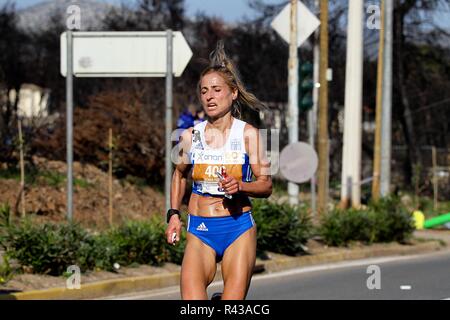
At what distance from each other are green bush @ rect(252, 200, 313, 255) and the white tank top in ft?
28.5

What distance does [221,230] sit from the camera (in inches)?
253

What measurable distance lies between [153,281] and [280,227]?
3.25 m

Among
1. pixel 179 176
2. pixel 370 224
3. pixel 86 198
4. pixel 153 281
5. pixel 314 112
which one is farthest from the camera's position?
pixel 314 112

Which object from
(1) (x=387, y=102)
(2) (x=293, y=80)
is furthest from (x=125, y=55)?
(1) (x=387, y=102)

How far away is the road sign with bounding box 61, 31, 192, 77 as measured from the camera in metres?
14.2

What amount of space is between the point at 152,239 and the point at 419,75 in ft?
96.3

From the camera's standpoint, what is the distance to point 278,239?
1571 centimetres

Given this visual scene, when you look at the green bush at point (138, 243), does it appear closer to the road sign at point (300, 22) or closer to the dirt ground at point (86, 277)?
the dirt ground at point (86, 277)

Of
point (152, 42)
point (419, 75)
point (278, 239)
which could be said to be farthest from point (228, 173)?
point (419, 75)

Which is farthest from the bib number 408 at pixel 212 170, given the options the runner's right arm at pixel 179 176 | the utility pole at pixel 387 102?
the utility pole at pixel 387 102

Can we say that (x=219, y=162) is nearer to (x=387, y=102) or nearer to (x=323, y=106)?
(x=323, y=106)

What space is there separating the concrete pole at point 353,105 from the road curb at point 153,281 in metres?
5.46

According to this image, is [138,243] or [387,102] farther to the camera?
[387,102]
